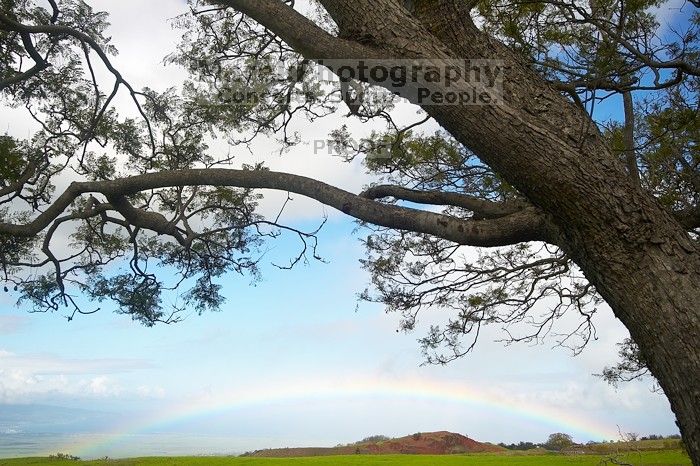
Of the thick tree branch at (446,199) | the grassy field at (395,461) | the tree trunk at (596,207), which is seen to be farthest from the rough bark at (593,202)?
the grassy field at (395,461)

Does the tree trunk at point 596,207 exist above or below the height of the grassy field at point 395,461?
above

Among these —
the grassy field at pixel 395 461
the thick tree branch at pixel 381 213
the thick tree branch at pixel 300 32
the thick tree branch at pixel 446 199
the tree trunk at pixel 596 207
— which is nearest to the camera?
the tree trunk at pixel 596 207

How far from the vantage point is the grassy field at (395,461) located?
7.66 m

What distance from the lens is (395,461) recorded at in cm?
831

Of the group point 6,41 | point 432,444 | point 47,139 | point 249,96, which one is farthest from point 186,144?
point 432,444

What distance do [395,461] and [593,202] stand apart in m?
6.86

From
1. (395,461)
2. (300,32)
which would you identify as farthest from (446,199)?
(395,461)

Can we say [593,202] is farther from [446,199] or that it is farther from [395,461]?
[395,461]

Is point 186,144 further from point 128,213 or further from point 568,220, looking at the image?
point 568,220

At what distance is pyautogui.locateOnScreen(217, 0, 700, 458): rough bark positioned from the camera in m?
2.21

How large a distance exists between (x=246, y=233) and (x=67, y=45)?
→ 234cm

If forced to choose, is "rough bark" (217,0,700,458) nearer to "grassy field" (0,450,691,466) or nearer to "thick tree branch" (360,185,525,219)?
"thick tree branch" (360,185,525,219)

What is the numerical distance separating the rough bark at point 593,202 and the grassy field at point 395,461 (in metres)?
6.20

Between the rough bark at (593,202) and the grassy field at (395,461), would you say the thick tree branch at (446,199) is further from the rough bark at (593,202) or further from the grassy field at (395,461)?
the grassy field at (395,461)
